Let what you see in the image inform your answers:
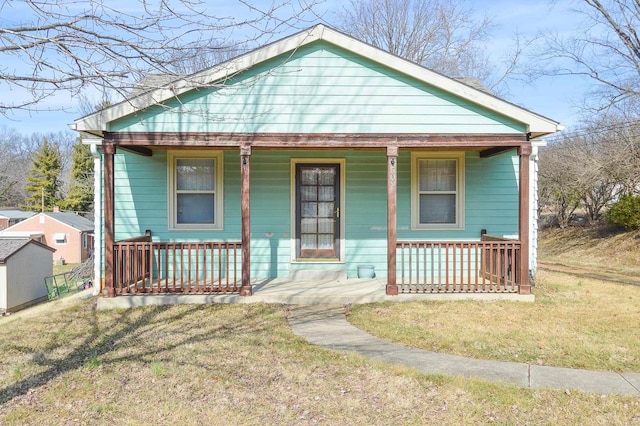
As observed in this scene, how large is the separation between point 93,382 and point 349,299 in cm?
408

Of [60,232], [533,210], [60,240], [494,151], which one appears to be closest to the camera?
[494,151]

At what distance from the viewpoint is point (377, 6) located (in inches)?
981

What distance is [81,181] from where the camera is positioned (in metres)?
38.0

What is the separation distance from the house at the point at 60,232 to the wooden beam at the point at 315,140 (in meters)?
33.5

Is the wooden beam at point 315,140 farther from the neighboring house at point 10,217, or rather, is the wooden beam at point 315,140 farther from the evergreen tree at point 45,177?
the neighboring house at point 10,217

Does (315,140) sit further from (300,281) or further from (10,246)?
(10,246)

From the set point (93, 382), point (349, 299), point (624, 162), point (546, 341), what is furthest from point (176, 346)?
point (624, 162)

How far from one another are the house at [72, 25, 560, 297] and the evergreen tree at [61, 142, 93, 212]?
30.6 m

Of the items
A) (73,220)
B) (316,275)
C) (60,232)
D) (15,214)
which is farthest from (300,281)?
(15,214)

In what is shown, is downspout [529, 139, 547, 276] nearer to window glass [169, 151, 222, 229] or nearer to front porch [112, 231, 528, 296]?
front porch [112, 231, 528, 296]

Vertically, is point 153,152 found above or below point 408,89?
below

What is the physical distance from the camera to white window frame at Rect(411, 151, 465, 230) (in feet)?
29.5

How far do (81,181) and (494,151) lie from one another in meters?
37.3

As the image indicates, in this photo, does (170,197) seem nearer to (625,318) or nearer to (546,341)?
(546,341)
